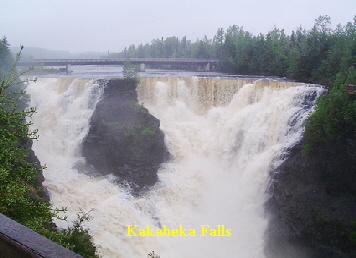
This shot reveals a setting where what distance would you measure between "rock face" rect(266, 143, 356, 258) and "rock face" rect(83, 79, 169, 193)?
744 cm

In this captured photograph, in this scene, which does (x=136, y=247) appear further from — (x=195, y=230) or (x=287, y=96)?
(x=287, y=96)

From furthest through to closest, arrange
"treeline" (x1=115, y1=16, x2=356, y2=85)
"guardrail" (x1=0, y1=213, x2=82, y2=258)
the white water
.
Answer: "treeline" (x1=115, y1=16, x2=356, y2=85) < the white water < "guardrail" (x1=0, y1=213, x2=82, y2=258)

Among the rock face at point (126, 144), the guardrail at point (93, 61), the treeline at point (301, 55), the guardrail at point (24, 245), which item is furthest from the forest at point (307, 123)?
the guardrail at point (93, 61)

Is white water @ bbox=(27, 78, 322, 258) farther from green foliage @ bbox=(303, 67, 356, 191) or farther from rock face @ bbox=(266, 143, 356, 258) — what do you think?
green foliage @ bbox=(303, 67, 356, 191)

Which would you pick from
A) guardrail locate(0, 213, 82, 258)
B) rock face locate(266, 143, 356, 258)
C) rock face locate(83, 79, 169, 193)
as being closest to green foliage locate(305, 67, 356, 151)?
rock face locate(266, 143, 356, 258)

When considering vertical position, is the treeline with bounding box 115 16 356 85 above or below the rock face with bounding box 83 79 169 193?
above

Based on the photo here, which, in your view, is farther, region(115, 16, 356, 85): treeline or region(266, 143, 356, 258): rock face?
region(115, 16, 356, 85): treeline

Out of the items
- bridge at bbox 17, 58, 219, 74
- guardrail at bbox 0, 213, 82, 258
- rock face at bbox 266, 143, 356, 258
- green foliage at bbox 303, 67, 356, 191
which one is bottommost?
rock face at bbox 266, 143, 356, 258

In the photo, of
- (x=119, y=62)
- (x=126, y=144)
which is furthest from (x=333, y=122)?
(x=119, y=62)

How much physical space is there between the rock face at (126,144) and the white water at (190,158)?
0.87 metres

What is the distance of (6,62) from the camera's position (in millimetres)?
30875

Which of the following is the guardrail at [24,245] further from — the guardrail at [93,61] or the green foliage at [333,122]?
the guardrail at [93,61]

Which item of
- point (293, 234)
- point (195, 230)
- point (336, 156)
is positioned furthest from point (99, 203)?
point (336, 156)

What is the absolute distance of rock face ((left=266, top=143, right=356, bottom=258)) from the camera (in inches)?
507
